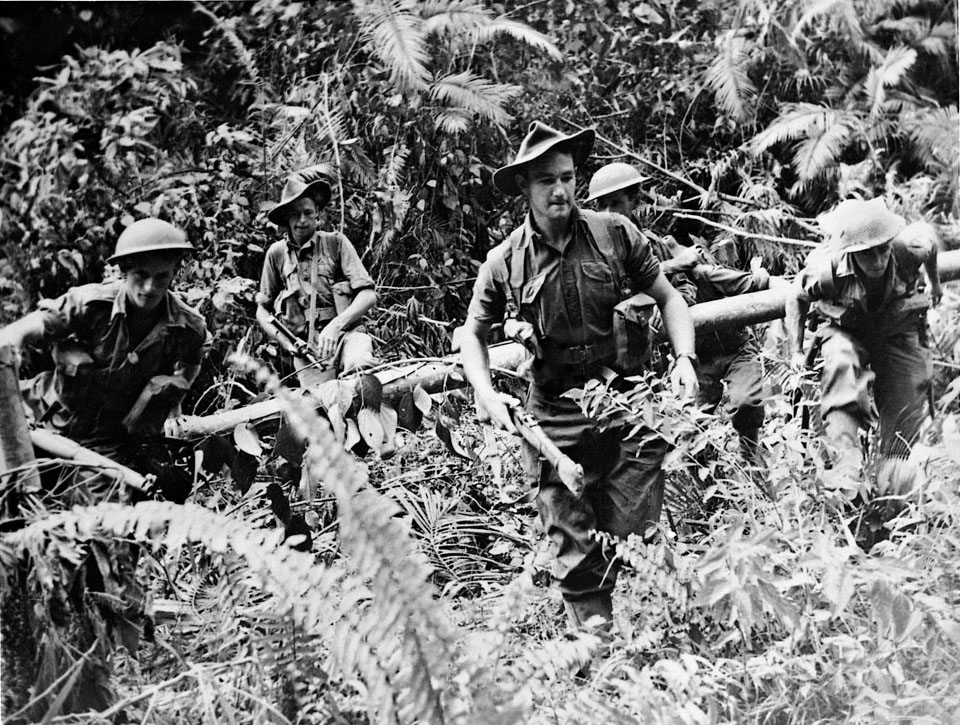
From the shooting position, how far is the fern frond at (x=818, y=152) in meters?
2.82

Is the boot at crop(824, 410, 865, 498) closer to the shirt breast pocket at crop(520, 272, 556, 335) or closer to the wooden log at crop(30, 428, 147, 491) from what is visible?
the shirt breast pocket at crop(520, 272, 556, 335)

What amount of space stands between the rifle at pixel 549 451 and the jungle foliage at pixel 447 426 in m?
0.18

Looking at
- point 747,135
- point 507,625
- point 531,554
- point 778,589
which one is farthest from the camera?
point 747,135

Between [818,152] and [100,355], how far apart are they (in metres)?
2.06

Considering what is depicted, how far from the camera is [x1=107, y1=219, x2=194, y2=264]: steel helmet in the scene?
2.12m

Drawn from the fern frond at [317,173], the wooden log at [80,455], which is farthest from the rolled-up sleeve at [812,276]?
the wooden log at [80,455]

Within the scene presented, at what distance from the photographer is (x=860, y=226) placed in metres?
2.68

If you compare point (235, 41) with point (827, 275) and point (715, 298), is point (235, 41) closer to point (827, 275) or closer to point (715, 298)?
point (715, 298)

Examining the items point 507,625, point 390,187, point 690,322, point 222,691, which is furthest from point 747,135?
point 222,691

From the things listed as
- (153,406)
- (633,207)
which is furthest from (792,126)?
(153,406)

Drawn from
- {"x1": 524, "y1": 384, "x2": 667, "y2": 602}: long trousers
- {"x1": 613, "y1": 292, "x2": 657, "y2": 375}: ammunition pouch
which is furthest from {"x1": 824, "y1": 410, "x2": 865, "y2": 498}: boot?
{"x1": 613, "y1": 292, "x2": 657, "y2": 375}: ammunition pouch

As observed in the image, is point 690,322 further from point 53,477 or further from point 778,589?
point 53,477

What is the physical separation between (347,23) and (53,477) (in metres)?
1.32

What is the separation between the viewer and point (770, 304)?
288cm
